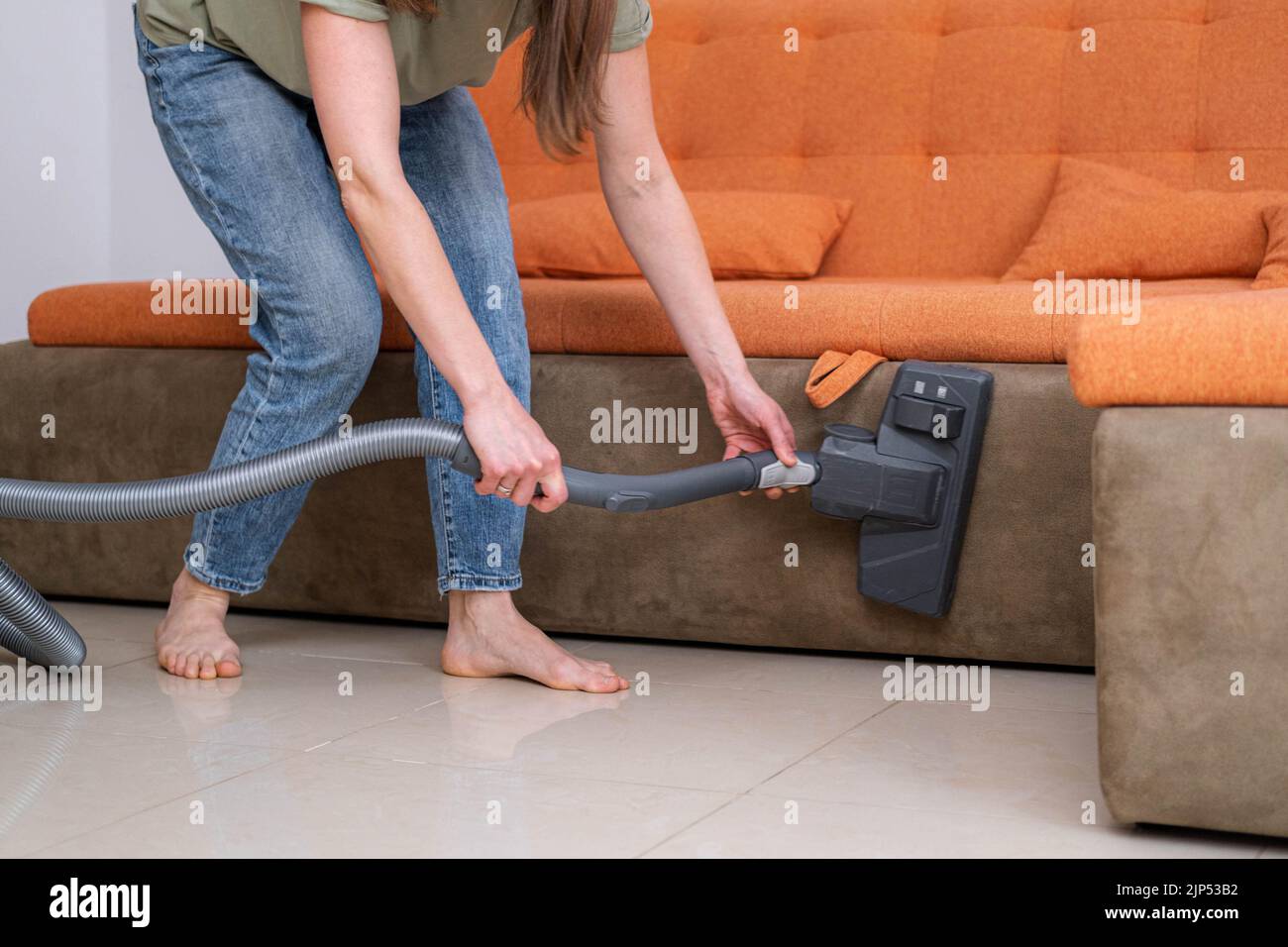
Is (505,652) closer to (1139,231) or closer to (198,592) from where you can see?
(198,592)

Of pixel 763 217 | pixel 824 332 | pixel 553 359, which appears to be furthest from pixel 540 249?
pixel 824 332

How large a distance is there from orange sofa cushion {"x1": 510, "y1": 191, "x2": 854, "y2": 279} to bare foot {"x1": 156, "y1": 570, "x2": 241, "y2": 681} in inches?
34.1

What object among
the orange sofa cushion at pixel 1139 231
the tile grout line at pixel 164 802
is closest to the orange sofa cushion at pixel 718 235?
the orange sofa cushion at pixel 1139 231

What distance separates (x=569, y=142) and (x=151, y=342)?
0.85 metres

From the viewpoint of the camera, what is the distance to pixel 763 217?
7.38ft

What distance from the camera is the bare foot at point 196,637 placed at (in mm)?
1629

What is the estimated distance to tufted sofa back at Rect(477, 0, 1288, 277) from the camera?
2227 mm

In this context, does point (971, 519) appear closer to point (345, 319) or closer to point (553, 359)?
point (553, 359)

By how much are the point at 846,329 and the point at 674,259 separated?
0.23 meters

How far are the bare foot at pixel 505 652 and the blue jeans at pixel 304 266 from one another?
25mm

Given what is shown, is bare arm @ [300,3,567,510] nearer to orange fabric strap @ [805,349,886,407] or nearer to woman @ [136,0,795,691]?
woman @ [136,0,795,691]

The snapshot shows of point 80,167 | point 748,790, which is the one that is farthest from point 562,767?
point 80,167

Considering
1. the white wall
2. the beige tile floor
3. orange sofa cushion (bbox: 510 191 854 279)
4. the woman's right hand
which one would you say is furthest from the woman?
the white wall

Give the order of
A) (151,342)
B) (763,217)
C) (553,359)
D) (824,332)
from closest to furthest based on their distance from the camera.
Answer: (824,332)
(553,359)
(151,342)
(763,217)
